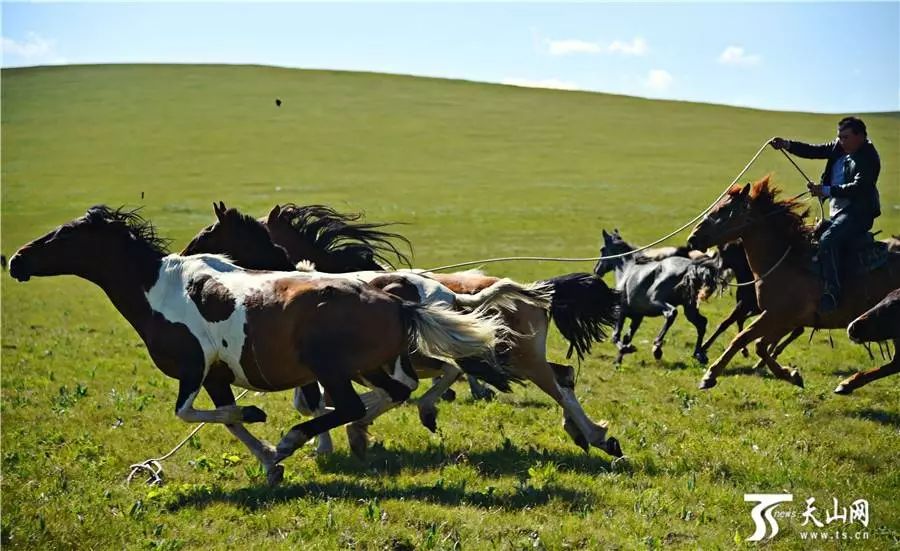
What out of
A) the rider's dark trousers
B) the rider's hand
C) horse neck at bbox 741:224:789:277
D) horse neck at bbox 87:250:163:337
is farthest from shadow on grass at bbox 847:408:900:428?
horse neck at bbox 87:250:163:337

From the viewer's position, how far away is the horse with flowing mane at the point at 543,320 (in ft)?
30.2

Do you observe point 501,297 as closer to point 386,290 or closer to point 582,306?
point 386,290

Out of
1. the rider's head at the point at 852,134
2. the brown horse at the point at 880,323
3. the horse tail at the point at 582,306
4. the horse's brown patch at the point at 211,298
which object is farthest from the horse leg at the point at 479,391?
the rider's head at the point at 852,134

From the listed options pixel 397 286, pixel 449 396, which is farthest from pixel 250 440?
pixel 449 396

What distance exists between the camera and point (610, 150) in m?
65.5

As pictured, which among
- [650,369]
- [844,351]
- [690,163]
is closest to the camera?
[650,369]

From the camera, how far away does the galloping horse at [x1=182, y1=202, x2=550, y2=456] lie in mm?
8969

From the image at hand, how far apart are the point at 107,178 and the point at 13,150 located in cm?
1154

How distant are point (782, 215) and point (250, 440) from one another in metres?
7.18

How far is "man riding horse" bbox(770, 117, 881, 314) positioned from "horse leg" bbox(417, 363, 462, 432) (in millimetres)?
4740

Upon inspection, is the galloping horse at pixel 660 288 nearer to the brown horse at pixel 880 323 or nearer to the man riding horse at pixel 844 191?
the man riding horse at pixel 844 191

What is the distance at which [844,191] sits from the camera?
35.9 ft

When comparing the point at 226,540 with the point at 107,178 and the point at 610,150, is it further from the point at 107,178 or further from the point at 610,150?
the point at 610,150

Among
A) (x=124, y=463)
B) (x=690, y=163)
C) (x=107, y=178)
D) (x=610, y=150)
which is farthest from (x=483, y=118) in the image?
(x=124, y=463)
